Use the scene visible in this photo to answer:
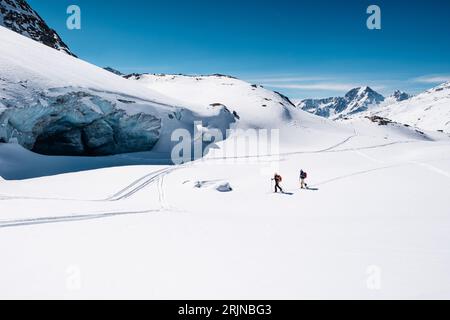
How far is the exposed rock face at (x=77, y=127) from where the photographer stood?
27625 millimetres

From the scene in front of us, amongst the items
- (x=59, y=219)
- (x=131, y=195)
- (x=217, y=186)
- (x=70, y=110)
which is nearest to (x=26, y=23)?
(x=70, y=110)

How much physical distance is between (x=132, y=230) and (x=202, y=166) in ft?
73.3

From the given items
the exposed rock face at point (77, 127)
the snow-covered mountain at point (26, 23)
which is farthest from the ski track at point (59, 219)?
the snow-covered mountain at point (26, 23)

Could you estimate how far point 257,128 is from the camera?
58281mm

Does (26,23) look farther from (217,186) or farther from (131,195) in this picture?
(217,186)

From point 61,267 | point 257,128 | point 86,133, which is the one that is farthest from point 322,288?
point 257,128

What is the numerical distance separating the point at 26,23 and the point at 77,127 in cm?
7860

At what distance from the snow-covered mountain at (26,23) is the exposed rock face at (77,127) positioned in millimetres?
66093

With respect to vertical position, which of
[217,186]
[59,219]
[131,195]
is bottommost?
[131,195]

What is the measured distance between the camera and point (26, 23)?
88.0m

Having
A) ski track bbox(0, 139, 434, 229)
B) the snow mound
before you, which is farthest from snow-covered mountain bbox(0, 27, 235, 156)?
the snow mound

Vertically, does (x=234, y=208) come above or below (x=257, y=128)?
below

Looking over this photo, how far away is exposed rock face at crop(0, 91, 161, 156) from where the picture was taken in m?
27.6
